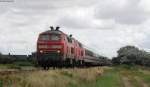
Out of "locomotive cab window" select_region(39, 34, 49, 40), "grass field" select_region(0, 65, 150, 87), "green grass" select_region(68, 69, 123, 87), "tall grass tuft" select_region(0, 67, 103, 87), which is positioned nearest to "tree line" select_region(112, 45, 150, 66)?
"grass field" select_region(0, 65, 150, 87)

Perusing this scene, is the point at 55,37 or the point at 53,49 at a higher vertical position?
the point at 55,37

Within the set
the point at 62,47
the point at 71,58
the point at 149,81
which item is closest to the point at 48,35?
the point at 62,47

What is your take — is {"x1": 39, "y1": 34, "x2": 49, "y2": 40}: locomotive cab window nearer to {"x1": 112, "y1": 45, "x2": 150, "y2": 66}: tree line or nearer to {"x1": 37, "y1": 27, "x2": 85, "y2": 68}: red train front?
{"x1": 37, "y1": 27, "x2": 85, "y2": 68}: red train front

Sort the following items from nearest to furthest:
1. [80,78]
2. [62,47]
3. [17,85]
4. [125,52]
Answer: [17,85]
[80,78]
[62,47]
[125,52]

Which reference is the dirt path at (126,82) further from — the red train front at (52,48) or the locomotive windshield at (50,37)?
the locomotive windshield at (50,37)

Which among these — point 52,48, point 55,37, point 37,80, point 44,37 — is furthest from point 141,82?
point 37,80

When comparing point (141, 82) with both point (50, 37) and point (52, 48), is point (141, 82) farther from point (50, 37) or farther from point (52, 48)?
point (50, 37)

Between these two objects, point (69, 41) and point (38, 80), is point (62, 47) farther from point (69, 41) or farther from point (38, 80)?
point (38, 80)

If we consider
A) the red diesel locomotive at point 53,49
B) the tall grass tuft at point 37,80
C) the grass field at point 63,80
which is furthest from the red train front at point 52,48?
the tall grass tuft at point 37,80

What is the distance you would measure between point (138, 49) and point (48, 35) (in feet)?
158

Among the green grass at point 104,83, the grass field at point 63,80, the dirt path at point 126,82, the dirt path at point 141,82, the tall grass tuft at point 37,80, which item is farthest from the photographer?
the dirt path at point 141,82

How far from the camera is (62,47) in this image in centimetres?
4284

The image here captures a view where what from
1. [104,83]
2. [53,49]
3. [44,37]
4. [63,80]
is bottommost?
[104,83]

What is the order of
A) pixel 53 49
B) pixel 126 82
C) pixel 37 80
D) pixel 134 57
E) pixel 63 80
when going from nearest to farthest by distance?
pixel 37 80 < pixel 63 80 < pixel 126 82 < pixel 53 49 < pixel 134 57
